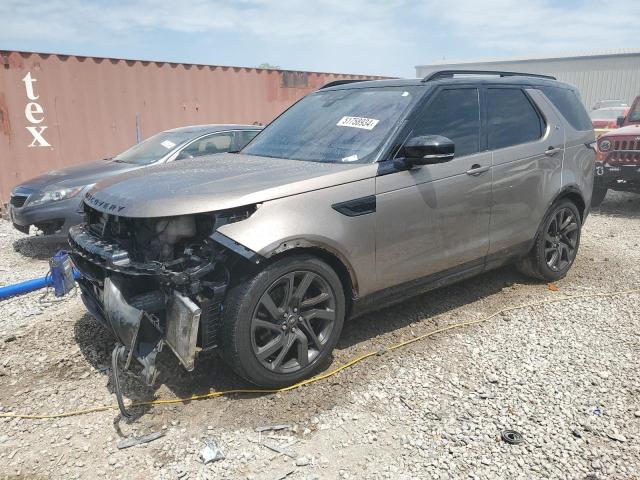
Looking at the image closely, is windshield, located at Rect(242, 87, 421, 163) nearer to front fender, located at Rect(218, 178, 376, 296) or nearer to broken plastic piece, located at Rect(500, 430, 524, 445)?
front fender, located at Rect(218, 178, 376, 296)

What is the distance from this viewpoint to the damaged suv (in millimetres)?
2793

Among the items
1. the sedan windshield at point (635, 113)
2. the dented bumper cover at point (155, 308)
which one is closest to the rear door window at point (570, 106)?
the dented bumper cover at point (155, 308)

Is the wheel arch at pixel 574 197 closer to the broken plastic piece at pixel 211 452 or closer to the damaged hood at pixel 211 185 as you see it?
the damaged hood at pixel 211 185

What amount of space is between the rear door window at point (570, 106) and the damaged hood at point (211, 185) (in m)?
2.42

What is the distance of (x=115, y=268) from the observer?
281 cm

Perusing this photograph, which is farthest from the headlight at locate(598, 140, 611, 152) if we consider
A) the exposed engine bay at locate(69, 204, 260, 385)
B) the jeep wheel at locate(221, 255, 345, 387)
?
the exposed engine bay at locate(69, 204, 260, 385)

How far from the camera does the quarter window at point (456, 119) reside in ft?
12.0

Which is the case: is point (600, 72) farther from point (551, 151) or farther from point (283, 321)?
point (283, 321)

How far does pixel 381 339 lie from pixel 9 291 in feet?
11.0

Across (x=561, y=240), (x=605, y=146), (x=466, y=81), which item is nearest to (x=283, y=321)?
(x=466, y=81)

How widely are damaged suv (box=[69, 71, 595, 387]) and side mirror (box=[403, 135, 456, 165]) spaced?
0.01 meters

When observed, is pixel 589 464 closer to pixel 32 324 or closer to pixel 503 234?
pixel 503 234

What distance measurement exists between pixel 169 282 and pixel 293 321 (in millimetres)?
771

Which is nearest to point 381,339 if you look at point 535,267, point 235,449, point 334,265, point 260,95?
point 334,265
